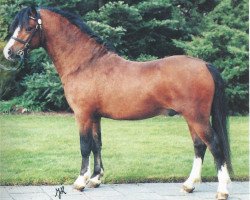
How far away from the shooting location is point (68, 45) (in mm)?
5570

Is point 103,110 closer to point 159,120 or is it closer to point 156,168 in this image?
point 156,168

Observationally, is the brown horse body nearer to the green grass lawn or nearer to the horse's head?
the horse's head

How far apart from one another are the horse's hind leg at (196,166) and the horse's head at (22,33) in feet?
6.83

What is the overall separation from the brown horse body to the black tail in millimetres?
34

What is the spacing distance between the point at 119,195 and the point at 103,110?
97 centimetres

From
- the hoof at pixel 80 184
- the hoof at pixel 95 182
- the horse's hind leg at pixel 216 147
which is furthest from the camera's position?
the hoof at pixel 95 182

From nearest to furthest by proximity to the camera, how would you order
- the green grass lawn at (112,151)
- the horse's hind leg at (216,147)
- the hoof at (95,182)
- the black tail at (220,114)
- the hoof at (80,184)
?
the horse's hind leg at (216,147) → the black tail at (220,114) → the hoof at (80,184) → the hoof at (95,182) → the green grass lawn at (112,151)

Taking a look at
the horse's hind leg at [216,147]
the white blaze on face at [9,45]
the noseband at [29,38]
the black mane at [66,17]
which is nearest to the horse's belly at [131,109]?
the horse's hind leg at [216,147]

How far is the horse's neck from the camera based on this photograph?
552 centimetres

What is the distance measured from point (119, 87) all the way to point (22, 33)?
1.23 meters

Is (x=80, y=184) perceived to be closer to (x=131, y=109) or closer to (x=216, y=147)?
(x=131, y=109)

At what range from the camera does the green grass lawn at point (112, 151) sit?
20.1ft

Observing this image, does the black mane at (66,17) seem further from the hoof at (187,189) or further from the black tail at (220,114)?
the hoof at (187,189)

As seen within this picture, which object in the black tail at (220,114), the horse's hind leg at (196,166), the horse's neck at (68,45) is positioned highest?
the horse's neck at (68,45)
